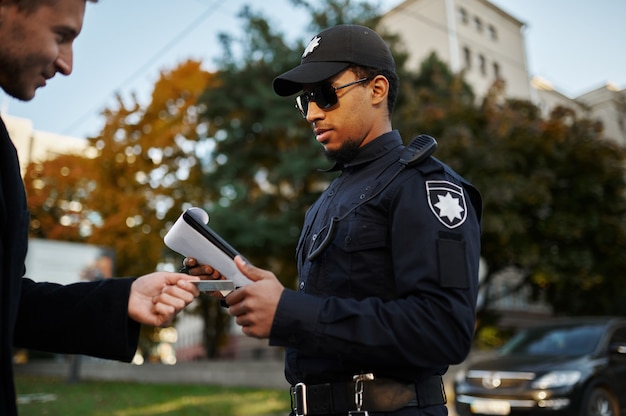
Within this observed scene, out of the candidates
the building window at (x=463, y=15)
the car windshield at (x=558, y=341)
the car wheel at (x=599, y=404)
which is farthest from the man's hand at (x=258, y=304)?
the building window at (x=463, y=15)

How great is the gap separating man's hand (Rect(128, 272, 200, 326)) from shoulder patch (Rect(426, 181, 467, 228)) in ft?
2.46

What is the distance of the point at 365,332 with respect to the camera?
1528 millimetres

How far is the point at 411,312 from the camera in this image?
153cm

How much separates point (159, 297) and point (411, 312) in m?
0.74

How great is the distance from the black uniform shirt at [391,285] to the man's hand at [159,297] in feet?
1.14

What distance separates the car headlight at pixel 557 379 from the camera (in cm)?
763

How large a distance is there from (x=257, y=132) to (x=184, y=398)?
363 inches

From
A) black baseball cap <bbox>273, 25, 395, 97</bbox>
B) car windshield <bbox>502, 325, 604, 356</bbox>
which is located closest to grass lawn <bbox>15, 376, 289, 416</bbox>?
car windshield <bbox>502, 325, 604, 356</bbox>

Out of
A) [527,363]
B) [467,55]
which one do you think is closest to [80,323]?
[527,363]

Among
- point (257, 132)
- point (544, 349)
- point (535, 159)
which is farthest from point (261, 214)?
point (544, 349)

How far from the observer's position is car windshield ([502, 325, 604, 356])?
8.59 meters

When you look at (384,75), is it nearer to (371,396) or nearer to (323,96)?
(323,96)

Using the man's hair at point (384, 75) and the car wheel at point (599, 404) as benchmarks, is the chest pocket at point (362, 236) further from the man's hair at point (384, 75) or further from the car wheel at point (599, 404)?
the car wheel at point (599, 404)

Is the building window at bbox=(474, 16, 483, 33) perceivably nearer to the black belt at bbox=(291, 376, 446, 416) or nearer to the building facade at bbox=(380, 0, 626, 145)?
the building facade at bbox=(380, 0, 626, 145)
